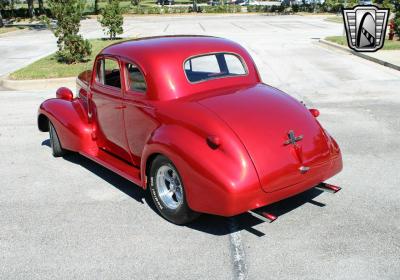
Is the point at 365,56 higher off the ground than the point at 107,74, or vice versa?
the point at 107,74

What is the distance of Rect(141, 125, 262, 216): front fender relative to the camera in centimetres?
394

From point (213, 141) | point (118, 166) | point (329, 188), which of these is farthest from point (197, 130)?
point (329, 188)

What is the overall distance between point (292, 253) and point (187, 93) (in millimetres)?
1928

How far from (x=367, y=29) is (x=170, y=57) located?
59.4 ft

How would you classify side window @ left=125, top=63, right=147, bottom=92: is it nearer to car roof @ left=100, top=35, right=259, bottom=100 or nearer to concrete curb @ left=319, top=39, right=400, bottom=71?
car roof @ left=100, top=35, right=259, bottom=100

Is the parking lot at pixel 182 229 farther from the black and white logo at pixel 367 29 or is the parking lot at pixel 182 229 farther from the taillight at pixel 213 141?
the black and white logo at pixel 367 29

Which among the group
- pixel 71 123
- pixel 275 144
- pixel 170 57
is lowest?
pixel 71 123

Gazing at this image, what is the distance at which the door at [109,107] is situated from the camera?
17.6ft

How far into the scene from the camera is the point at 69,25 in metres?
15.2

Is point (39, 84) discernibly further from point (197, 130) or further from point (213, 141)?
point (213, 141)

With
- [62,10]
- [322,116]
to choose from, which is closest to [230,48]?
[322,116]

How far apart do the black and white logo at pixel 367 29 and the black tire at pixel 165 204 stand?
47.7 feet

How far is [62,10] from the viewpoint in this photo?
14.9 meters

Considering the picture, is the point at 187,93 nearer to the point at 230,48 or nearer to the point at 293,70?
the point at 230,48
